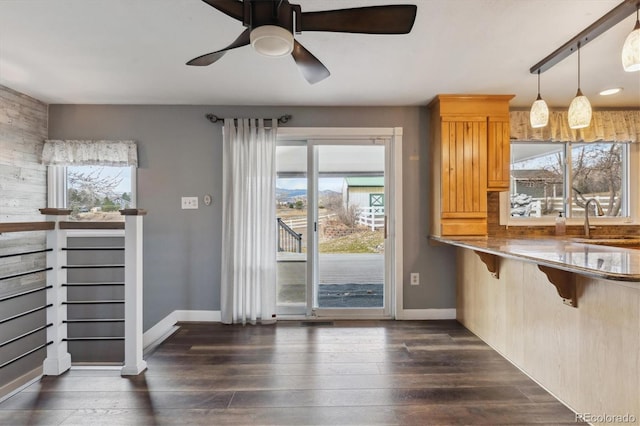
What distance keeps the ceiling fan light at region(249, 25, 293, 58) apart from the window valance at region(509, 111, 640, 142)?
276 centimetres

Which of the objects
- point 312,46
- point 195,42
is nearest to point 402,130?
point 312,46

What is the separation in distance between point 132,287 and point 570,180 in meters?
4.13

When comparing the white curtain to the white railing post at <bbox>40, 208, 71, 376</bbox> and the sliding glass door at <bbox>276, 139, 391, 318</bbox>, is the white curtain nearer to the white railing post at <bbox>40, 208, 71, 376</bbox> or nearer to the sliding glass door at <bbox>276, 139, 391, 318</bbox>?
the sliding glass door at <bbox>276, 139, 391, 318</bbox>

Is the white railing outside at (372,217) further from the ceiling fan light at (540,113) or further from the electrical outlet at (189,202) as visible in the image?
the electrical outlet at (189,202)

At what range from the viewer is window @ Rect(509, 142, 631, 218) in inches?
137

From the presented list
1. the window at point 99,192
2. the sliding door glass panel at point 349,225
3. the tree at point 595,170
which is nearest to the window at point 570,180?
the tree at point 595,170

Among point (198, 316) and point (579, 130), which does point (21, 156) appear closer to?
point (198, 316)

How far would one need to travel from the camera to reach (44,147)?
3.33m

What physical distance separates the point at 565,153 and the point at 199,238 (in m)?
3.92

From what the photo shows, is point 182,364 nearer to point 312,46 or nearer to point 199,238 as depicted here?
point 199,238

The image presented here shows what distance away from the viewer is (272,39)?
4.69 feet

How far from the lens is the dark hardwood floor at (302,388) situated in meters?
1.83

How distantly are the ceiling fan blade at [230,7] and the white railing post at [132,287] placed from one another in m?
1.42

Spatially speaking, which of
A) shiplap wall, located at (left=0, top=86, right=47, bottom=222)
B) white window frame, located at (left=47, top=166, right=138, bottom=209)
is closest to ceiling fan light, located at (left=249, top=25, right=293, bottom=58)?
white window frame, located at (left=47, top=166, right=138, bottom=209)
